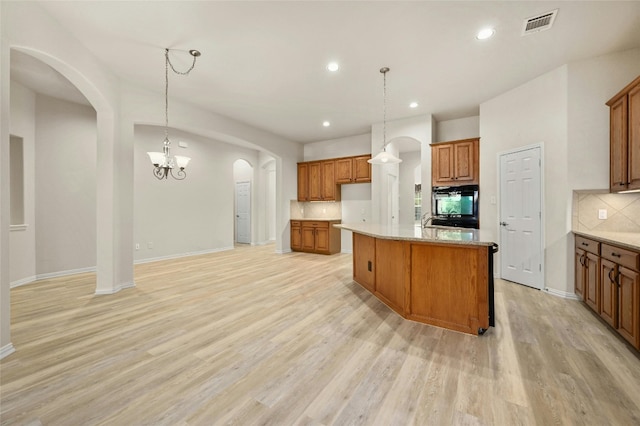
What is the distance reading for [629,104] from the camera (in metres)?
2.79

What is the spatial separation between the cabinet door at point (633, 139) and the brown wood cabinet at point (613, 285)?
73 cm

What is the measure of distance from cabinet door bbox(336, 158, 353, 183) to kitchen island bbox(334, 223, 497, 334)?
3.88m

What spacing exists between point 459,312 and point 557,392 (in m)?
0.90

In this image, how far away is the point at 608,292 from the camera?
2533 mm

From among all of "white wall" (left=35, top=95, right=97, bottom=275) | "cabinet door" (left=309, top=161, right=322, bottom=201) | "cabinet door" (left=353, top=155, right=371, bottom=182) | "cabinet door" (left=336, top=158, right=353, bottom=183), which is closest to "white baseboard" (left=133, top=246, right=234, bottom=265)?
"white wall" (left=35, top=95, right=97, bottom=275)

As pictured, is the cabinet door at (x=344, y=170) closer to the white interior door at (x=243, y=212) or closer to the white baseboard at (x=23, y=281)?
the white interior door at (x=243, y=212)

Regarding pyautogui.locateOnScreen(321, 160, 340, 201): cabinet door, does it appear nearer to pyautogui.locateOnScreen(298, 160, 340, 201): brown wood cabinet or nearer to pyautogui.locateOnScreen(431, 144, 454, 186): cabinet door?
pyautogui.locateOnScreen(298, 160, 340, 201): brown wood cabinet

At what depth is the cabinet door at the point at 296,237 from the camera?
726cm

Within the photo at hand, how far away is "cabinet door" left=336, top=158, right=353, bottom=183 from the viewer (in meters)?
6.76

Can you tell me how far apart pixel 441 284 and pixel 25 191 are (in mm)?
6308

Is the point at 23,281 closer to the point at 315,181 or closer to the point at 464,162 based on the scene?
the point at 315,181

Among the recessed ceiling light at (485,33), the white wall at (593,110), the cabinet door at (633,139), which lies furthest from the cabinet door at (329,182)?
the cabinet door at (633,139)

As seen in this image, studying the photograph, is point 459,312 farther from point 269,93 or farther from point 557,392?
point 269,93

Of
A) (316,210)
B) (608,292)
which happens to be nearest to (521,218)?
(608,292)
